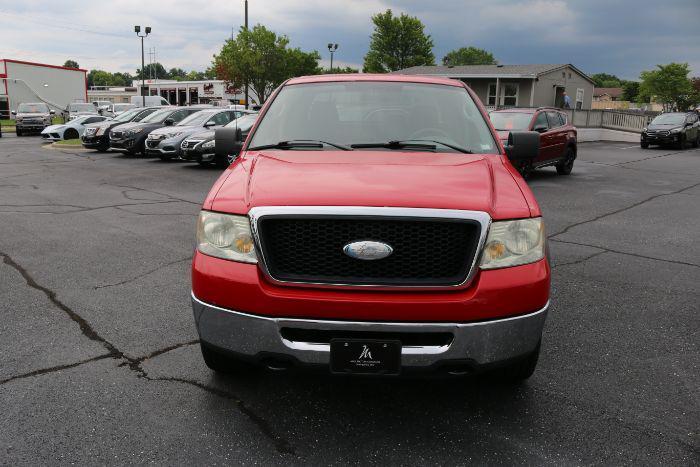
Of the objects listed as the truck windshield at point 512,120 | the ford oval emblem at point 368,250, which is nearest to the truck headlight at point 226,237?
the ford oval emblem at point 368,250

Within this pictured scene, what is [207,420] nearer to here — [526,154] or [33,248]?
[526,154]

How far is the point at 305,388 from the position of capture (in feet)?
11.1

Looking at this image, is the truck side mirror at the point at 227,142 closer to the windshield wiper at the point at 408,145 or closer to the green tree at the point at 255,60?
the windshield wiper at the point at 408,145

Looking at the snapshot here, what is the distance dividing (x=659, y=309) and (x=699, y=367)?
117cm

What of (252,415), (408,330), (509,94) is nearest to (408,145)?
(408,330)

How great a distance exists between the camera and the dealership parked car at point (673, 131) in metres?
25.8

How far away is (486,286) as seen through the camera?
262 cm

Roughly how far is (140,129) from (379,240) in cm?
1859

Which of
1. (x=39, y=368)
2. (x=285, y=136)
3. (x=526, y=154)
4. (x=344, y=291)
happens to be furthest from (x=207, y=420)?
(x=526, y=154)

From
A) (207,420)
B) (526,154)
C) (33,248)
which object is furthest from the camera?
(33,248)

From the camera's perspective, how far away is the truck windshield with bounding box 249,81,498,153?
12.7 ft

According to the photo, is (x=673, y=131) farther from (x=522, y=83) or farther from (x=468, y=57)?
(x=468, y=57)

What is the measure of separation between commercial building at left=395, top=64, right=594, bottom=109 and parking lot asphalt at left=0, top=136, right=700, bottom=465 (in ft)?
118

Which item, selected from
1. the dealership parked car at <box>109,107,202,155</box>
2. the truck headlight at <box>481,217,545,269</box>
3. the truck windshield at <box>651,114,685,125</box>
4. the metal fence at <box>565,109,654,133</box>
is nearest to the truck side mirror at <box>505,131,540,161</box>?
the truck headlight at <box>481,217,545,269</box>
